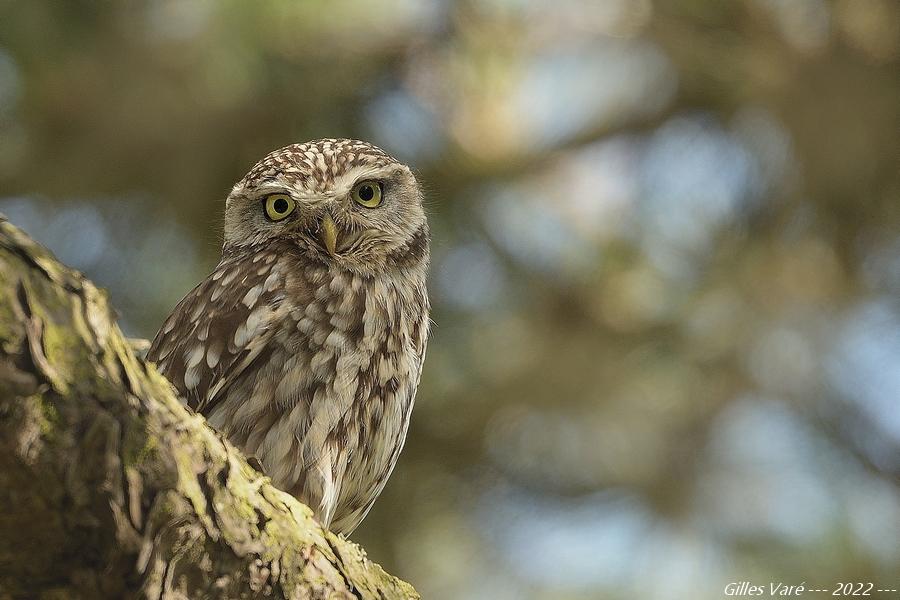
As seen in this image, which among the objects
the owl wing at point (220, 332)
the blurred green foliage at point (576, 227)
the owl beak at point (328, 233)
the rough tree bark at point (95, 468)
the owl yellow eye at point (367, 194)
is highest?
the blurred green foliage at point (576, 227)

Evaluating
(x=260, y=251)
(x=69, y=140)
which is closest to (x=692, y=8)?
(x=69, y=140)

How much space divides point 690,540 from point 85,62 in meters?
4.63

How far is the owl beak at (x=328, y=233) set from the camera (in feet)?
11.7

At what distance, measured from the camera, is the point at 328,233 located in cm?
357

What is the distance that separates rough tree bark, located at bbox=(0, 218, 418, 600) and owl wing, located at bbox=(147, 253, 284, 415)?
3.50ft

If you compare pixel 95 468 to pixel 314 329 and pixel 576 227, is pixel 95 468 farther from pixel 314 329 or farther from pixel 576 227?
pixel 576 227

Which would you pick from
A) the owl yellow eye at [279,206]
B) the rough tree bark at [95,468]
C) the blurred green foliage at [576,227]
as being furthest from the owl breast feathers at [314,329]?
the blurred green foliage at [576,227]

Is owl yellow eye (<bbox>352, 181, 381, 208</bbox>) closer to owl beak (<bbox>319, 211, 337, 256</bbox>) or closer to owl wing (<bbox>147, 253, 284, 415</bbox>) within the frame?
owl beak (<bbox>319, 211, 337, 256</bbox>)

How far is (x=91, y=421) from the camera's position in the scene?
1.76m

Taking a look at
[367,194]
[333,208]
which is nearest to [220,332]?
[333,208]

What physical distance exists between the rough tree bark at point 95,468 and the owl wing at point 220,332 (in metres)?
1.07

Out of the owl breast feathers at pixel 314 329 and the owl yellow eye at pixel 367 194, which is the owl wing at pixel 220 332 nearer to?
the owl breast feathers at pixel 314 329

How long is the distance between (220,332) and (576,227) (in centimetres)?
426

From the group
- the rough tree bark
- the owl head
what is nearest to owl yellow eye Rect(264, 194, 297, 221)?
the owl head
